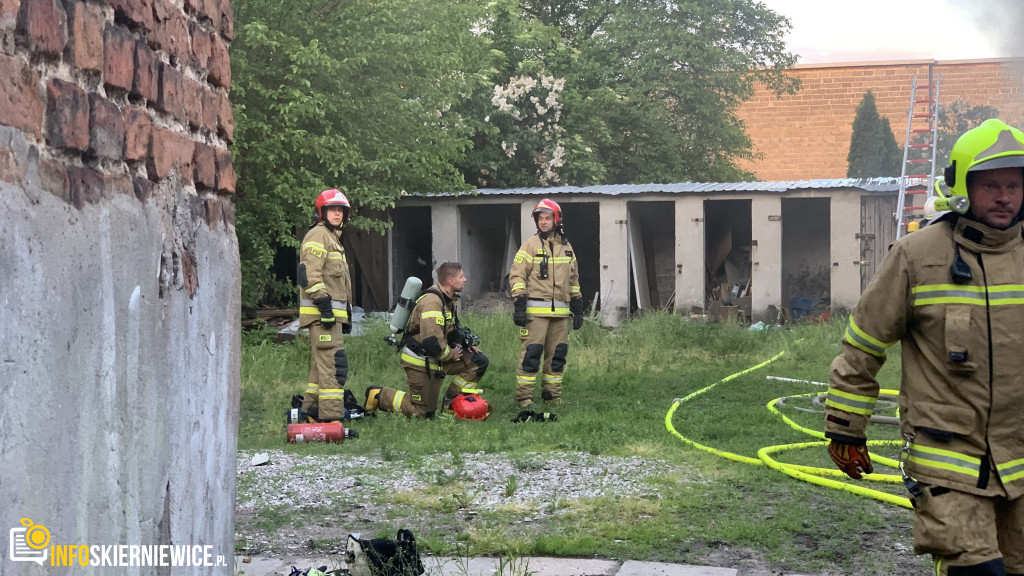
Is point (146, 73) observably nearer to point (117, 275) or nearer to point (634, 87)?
point (117, 275)

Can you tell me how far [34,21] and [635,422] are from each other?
7.23m

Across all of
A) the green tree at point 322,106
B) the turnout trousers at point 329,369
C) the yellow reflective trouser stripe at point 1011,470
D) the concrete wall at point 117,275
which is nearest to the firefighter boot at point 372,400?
the turnout trousers at point 329,369

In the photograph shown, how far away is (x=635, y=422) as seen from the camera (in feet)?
28.4

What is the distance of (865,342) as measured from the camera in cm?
334

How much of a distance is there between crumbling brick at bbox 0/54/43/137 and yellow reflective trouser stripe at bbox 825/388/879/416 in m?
2.57

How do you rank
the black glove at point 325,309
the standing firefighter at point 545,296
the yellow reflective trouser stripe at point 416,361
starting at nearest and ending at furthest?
the black glove at point 325,309 < the yellow reflective trouser stripe at point 416,361 < the standing firefighter at point 545,296

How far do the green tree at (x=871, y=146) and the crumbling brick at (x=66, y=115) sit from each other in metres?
26.0

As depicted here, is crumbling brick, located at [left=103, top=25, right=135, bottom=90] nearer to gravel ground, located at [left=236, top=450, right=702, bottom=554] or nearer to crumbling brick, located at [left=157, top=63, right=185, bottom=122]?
crumbling brick, located at [left=157, top=63, right=185, bottom=122]

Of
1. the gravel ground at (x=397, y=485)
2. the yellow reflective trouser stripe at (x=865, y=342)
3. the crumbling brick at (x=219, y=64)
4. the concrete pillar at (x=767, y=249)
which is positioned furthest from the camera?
the concrete pillar at (x=767, y=249)

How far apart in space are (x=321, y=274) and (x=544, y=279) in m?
2.33

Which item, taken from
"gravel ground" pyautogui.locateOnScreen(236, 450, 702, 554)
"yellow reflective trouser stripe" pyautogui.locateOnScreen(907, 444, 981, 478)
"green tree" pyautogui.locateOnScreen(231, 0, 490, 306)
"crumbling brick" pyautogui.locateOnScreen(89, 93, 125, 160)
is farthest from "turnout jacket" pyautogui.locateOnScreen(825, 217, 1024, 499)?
"green tree" pyautogui.locateOnScreen(231, 0, 490, 306)

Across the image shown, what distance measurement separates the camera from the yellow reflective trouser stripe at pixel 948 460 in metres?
3.08

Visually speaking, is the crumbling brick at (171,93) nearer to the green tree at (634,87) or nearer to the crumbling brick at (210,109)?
the crumbling brick at (210,109)

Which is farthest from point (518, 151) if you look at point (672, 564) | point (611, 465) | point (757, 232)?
point (672, 564)
